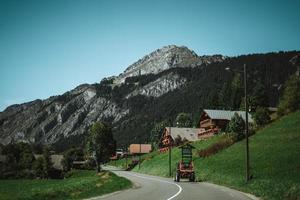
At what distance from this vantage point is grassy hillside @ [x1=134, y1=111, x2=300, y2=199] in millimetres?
25116

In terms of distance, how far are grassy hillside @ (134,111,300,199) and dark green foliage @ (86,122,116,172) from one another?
58962 mm

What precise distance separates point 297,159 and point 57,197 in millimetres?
22900

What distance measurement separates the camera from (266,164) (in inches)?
1500

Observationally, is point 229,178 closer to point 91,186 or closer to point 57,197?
point 91,186

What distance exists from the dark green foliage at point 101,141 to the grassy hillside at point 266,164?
5896 centimetres

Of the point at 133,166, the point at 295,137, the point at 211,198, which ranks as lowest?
the point at 133,166

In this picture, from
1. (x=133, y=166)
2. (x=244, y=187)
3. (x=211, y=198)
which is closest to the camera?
(x=211, y=198)

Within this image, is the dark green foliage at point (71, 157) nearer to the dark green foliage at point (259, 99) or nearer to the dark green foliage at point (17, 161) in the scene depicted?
the dark green foliage at point (17, 161)

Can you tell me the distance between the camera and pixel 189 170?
138 ft

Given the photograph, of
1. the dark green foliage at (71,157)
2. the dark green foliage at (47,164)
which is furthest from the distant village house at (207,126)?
the dark green foliage at (47,164)

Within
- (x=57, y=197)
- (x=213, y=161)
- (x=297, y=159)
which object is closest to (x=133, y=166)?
(x=213, y=161)

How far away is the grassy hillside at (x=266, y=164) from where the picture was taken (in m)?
25.1

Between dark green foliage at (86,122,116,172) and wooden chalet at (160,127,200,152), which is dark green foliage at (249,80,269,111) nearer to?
wooden chalet at (160,127,200,152)

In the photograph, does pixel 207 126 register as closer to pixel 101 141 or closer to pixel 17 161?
pixel 101 141
